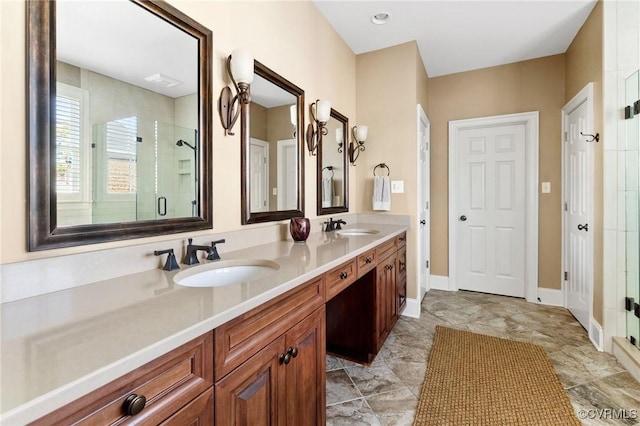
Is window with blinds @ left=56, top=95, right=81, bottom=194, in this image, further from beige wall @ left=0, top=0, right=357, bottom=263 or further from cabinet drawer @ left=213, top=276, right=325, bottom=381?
cabinet drawer @ left=213, top=276, right=325, bottom=381

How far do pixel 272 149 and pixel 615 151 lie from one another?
244 centimetres

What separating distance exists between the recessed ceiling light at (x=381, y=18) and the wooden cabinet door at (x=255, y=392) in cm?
257

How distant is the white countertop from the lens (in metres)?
0.45

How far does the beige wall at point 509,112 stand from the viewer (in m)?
3.15

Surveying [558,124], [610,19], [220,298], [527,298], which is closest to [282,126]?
[220,298]

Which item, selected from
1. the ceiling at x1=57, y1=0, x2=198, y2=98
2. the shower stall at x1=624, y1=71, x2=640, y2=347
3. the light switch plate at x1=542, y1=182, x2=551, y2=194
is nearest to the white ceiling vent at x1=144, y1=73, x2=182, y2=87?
the ceiling at x1=57, y1=0, x2=198, y2=98

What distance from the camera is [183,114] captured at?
133cm

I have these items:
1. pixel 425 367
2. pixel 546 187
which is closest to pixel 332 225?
Answer: pixel 425 367

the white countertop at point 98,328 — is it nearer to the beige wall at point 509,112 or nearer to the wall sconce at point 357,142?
the wall sconce at point 357,142

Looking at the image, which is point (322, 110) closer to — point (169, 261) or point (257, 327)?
point (169, 261)

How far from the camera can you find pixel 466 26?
8.49 ft

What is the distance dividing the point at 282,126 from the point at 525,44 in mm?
2642

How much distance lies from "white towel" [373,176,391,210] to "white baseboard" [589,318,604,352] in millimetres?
1813

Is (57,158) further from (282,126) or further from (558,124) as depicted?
(558,124)
